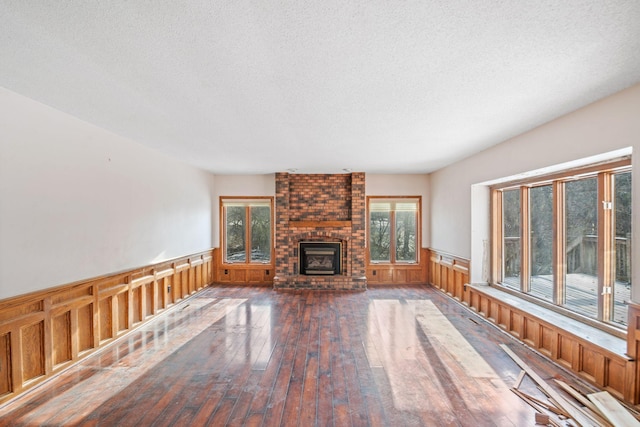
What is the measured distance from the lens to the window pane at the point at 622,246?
2785mm

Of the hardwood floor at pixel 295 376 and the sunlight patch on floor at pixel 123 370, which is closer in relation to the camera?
the hardwood floor at pixel 295 376

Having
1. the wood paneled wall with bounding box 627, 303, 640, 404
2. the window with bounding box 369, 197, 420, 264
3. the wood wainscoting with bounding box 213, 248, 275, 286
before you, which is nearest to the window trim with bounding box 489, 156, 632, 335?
the wood paneled wall with bounding box 627, 303, 640, 404

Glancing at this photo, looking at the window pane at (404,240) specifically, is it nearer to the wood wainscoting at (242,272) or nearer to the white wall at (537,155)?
the white wall at (537,155)

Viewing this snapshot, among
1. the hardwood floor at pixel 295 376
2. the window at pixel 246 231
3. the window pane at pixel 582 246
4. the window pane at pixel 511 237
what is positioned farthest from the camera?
the window at pixel 246 231

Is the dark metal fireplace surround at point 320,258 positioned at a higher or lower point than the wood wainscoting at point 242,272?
higher

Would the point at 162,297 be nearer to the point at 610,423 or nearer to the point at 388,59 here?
the point at 388,59

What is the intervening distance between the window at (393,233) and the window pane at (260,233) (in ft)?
8.33

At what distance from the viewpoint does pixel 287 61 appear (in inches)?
76.9

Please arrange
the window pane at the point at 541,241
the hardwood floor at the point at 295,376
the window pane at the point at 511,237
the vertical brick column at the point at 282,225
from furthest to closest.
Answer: the vertical brick column at the point at 282,225 → the window pane at the point at 511,237 → the window pane at the point at 541,241 → the hardwood floor at the point at 295,376

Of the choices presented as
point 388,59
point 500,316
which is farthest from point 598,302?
point 388,59

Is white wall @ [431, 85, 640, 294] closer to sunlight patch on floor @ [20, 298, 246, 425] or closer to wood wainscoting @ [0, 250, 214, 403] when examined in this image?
sunlight patch on floor @ [20, 298, 246, 425]

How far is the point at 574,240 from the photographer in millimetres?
3371

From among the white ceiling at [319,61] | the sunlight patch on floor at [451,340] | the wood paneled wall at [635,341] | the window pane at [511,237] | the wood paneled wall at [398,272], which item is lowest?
the sunlight patch on floor at [451,340]

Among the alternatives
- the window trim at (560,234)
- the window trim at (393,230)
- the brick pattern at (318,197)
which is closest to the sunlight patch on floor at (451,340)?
the window trim at (560,234)
